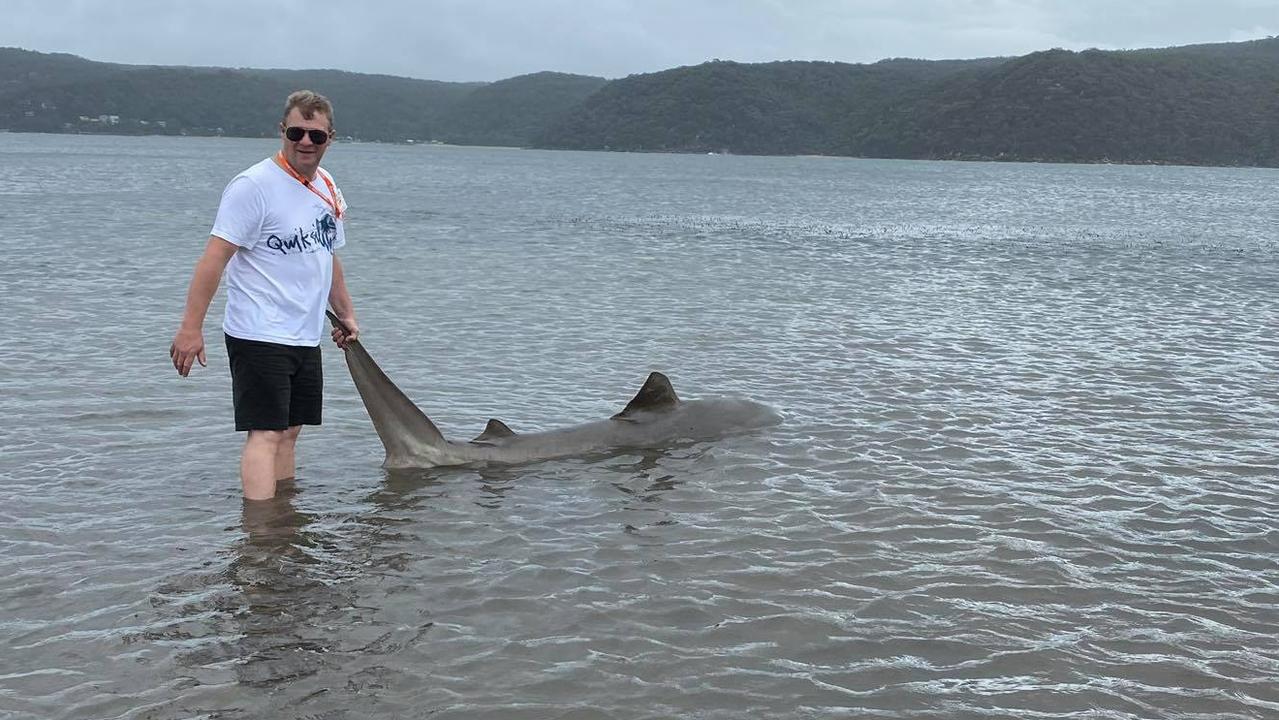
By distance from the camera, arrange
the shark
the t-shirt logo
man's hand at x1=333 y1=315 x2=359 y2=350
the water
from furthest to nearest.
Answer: the shark → man's hand at x1=333 y1=315 x2=359 y2=350 → the t-shirt logo → the water

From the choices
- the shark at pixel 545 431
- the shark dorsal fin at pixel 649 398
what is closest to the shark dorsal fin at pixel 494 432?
the shark at pixel 545 431

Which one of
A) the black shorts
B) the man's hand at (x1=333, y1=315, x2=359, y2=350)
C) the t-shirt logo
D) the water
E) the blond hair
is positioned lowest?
the water

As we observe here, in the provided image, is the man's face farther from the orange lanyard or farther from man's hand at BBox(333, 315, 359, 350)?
man's hand at BBox(333, 315, 359, 350)

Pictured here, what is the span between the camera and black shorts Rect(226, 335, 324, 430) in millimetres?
7133

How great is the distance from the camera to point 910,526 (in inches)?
333

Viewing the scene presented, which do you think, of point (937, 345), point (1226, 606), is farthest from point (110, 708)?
point (937, 345)

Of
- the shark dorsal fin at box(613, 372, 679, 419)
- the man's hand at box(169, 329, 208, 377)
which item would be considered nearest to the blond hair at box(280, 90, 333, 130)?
the man's hand at box(169, 329, 208, 377)

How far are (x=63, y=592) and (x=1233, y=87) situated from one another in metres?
209

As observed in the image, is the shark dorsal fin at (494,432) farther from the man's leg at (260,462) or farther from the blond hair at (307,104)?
the blond hair at (307,104)

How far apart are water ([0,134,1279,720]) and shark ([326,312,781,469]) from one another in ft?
0.81

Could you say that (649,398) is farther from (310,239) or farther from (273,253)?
(273,253)

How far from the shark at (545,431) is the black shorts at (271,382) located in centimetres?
57

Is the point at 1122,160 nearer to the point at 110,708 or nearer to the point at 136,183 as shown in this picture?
the point at 136,183

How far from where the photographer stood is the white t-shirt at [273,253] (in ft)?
22.4
